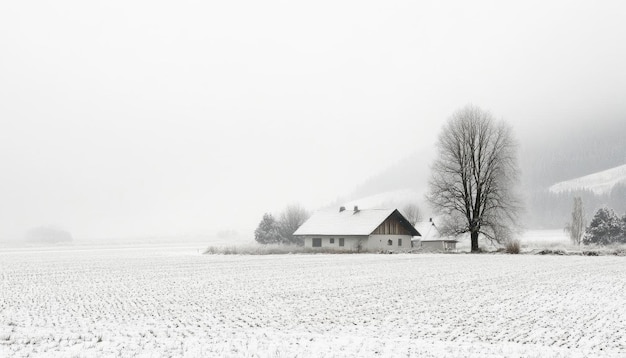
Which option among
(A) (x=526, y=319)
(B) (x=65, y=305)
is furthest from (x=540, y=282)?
(B) (x=65, y=305)

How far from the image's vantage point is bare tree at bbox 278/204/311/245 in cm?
9869

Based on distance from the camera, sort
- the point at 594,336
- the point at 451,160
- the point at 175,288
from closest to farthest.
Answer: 1. the point at 594,336
2. the point at 175,288
3. the point at 451,160

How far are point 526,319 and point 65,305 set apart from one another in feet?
53.8

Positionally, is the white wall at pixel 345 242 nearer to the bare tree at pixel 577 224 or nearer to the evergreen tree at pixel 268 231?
the evergreen tree at pixel 268 231

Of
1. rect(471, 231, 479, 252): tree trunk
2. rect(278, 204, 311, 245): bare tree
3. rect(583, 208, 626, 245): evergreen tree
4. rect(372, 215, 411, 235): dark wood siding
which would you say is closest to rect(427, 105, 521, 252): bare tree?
rect(471, 231, 479, 252): tree trunk

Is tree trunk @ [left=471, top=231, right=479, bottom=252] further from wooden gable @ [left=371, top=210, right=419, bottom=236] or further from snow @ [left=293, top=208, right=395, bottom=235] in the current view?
wooden gable @ [left=371, top=210, right=419, bottom=236]

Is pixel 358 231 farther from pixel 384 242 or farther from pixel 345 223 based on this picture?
pixel 384 242

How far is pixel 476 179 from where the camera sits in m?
66.7

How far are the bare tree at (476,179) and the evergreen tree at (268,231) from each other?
35.8 m

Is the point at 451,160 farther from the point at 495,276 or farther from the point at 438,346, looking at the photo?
the point at 438,346

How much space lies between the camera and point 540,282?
93.3 feet

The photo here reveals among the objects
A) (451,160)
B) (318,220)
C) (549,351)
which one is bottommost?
(549,351)

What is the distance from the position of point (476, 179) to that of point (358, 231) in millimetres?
18256

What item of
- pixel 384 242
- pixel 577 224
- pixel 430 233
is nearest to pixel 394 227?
pixel 384 242
